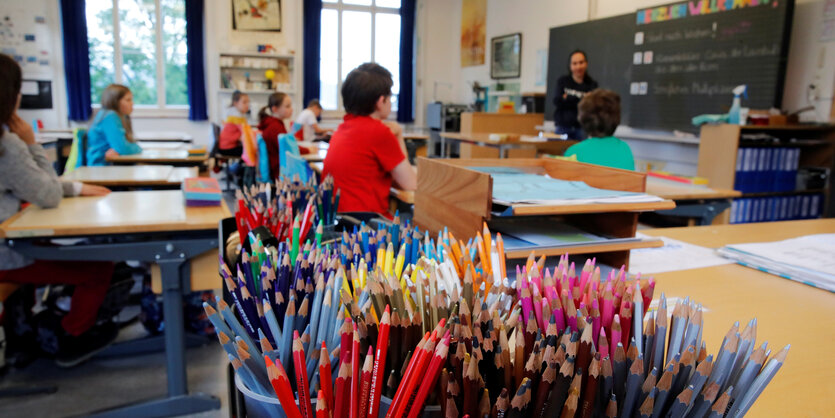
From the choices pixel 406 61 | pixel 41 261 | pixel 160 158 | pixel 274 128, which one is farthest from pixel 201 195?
pixel 406 61

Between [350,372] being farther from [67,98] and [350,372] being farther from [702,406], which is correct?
[67,98]

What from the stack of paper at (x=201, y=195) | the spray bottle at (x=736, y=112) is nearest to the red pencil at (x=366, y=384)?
the stack of paper at (x=201, y=195)

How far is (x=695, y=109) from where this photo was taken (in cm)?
504

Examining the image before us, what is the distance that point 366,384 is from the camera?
16.6 inches

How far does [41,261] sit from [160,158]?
7.04ft

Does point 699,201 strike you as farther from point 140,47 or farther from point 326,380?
point 140,47

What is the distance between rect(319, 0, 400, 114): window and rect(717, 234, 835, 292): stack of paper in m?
8.56

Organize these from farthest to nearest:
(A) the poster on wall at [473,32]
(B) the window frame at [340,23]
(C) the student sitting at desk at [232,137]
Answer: (B) the window frame at [340,23] < (A) the poster on wall at [473,32] < (C) the student sitting at desk at [232,137]

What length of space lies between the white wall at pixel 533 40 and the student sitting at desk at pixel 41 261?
192 inches

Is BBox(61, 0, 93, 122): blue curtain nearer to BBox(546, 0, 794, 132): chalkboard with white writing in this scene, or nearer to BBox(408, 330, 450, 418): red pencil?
BBox(546, 0, 794, 132): chalkboard with white writing

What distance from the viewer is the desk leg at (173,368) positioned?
197 cm

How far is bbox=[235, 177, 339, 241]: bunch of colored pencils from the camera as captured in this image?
886 millimetres

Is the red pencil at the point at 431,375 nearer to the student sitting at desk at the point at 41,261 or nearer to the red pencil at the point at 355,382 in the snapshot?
the red pencil at the point at 355,382

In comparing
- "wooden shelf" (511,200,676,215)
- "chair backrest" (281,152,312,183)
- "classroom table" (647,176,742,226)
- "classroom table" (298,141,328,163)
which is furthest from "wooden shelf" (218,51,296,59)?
"wooden shelf" (511,200,676,215)
